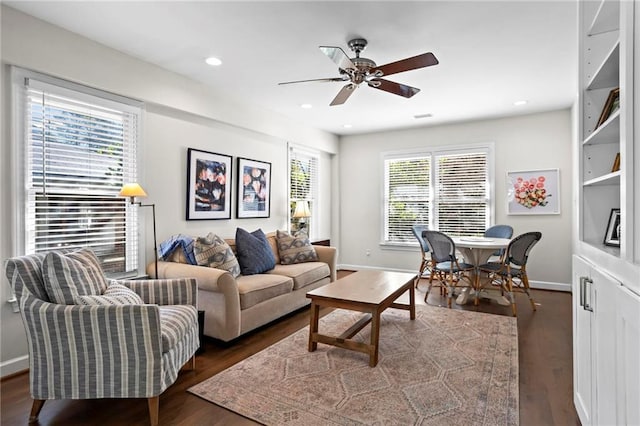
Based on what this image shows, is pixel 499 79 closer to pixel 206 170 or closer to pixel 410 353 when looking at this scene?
pixel 410 353

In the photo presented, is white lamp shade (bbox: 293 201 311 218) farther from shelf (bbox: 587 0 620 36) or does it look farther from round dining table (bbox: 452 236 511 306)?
shelf (bbox: 587 0 620 36)

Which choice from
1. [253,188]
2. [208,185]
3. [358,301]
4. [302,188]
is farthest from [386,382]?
[302,188]

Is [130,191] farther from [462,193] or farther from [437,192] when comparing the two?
[462,193]

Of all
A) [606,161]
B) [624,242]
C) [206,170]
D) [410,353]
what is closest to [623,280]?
[624,242]

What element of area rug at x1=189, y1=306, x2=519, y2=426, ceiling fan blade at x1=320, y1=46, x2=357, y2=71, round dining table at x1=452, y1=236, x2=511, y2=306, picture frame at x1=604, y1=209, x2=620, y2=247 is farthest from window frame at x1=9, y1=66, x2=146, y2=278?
round dining table at x1=452, y1=236, x2=511, y2=306

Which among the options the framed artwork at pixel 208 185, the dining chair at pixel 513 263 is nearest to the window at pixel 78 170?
the framed artwork at pixel 208 185

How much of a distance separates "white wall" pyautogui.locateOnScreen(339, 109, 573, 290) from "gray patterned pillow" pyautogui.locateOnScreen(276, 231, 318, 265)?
224 cm

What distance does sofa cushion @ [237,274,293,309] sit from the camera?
3248 millimetres

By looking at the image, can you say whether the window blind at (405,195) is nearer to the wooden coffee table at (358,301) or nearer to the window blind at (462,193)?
the window blind at (462,193)

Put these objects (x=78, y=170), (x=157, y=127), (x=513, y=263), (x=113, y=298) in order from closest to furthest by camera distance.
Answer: (x=113, y=298)
(x=78, y=170)
(x=157, y=127)
(x=513, y=263)

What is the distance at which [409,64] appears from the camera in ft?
8.76

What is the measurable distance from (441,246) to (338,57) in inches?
107

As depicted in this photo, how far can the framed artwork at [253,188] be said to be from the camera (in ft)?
15.6

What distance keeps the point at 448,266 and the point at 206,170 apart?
129 inches
